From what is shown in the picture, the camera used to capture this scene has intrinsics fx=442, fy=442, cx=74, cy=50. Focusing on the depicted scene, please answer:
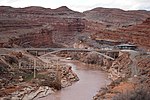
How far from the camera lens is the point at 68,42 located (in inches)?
3974

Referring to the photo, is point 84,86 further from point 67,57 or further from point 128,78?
point 67,57

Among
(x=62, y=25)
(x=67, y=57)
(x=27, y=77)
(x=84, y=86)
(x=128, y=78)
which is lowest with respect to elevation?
(x=67, y=57)

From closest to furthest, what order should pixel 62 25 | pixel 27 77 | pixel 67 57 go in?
pixel 27 77 → pixel 67 57 → pixel 62 25

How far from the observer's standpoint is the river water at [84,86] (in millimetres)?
37694

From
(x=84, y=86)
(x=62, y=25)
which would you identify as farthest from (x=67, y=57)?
(x=62, y=25)

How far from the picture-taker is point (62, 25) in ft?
359

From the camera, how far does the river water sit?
37694 mm

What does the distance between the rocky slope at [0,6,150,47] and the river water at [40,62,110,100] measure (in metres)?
14.0

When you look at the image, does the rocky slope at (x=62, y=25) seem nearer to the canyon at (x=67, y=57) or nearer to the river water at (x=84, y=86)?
the canyon at (x=67, y=57)

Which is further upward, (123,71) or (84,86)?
(123,71)

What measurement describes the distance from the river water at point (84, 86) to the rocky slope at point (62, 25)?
552 inches

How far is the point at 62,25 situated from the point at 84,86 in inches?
2644

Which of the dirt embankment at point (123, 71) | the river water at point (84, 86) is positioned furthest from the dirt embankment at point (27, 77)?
the dirt embankment at point (123, 71)

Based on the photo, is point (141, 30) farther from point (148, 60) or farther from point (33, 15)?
point (33, 15)
